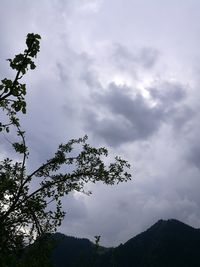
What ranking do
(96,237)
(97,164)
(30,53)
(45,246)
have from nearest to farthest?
(30,53), (45,246), (96,237), (97,164)

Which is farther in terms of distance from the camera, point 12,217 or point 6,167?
point 6,167

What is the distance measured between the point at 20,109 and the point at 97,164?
1027 centimetres

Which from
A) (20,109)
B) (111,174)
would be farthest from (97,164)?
(20,109)

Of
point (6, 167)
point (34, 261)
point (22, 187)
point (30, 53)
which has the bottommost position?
point (34, 261)

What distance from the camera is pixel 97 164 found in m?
16.3

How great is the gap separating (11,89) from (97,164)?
10.6m

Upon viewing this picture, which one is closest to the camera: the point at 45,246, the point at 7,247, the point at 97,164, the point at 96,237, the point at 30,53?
the point at 30,53

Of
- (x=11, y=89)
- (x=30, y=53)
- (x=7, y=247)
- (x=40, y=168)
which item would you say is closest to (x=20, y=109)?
(x=11, y=89)

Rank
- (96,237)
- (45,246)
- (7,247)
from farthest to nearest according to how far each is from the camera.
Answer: (96,237), (45,246), (7,247)

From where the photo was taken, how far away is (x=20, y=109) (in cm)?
617

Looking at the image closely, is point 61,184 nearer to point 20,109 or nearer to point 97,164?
point 97,164

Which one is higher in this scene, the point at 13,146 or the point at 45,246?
the point at 13,146

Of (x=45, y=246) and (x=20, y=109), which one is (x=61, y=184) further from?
(x=20, y=109)

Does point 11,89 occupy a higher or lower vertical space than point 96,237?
lower
